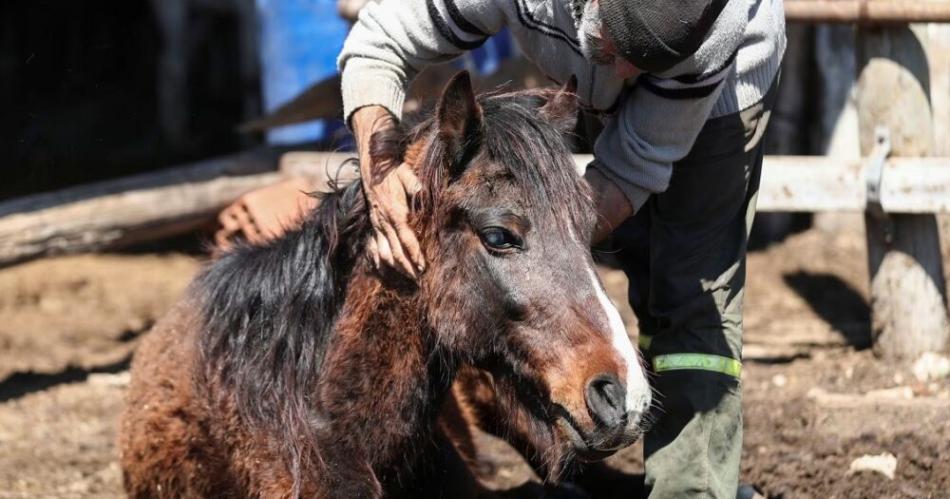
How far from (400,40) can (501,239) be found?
85 centimetres

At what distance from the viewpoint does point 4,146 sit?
10.5 meters

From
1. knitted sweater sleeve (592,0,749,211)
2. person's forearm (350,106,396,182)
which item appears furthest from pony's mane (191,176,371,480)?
knitted sweater sleeve (592,0,749,211)

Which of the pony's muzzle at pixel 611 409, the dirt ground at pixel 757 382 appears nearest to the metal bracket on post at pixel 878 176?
the dirt ground at pixel 757 382

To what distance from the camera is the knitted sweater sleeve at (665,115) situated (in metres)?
3.24

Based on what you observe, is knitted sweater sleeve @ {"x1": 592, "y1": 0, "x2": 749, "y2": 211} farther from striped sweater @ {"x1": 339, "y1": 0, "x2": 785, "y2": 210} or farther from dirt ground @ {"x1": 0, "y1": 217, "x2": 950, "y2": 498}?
dirt ground @ {"x1": 0, "y1": 217, "x2": 950, "y2": 498}

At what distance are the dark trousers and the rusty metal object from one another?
1861mm

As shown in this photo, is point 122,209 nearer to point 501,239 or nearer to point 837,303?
point 501,239

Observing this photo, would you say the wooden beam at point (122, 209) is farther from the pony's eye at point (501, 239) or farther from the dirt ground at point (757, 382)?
the pony's eye at point (501, 239)

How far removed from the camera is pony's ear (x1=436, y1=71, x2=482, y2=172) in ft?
9.89

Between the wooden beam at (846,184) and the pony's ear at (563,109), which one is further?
the wooden beam at (846,184)

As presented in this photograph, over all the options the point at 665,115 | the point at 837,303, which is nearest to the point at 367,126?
the point at 665,115

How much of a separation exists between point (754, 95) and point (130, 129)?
924 centimetres

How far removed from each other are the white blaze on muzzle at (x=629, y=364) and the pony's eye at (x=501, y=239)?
241 mm

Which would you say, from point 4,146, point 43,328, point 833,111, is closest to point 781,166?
point 833,111
